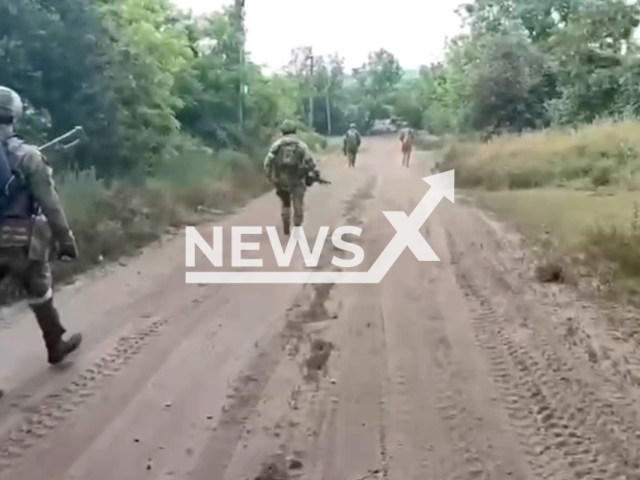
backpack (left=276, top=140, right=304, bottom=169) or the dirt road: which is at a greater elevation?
backpack (left=276, top=140, right=304, bottom=169)

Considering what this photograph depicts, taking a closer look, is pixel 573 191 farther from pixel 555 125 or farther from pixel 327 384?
pixel 327 384

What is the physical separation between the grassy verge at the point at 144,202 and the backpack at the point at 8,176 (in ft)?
9.40

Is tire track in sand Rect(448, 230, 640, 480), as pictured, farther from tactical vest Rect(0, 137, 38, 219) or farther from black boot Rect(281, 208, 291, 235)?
black boot Rect(281, 208, 291, 235)

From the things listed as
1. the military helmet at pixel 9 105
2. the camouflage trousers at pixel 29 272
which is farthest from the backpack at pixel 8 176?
the camouflage trousers at pixel 29 272

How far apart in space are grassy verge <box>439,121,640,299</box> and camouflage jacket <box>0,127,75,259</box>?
17.9ft

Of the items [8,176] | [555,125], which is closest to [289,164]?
[8,176]

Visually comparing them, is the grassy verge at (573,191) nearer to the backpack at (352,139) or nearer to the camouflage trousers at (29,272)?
the backpack at (352,139)

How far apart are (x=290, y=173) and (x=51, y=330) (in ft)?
25.4

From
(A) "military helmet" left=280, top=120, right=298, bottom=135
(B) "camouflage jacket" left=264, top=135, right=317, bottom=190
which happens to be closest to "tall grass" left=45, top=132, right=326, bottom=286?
(B) "camouflage jacket" left=264, top=135, right=317, bottom=190

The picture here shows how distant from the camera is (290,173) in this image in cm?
1481

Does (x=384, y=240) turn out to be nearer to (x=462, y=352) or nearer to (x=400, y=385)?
(x=462, y=352)

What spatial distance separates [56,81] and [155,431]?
41.7 feet

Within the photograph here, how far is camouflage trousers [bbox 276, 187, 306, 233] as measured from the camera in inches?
583

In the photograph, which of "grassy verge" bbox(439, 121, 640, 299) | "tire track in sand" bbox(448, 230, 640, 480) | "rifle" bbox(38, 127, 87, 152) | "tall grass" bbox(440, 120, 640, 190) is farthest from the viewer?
"tall grass" bbox(440, 120, 640, 190)
